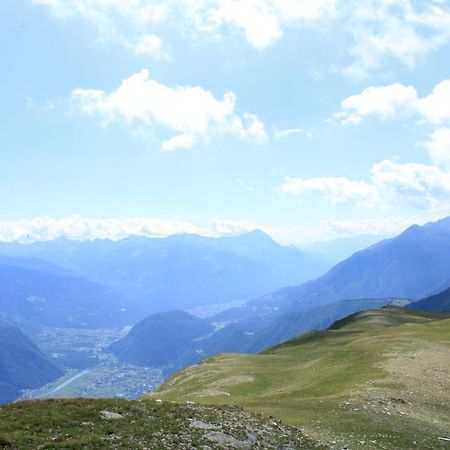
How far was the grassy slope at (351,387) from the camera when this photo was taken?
35188mm

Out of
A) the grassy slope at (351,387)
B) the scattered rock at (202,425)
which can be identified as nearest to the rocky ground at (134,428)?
the scattered rock at (202,425)

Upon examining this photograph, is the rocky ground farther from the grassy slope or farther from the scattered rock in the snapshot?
the grassy slope

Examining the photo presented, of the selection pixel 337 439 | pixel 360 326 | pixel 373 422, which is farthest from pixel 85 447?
pixel 360 326

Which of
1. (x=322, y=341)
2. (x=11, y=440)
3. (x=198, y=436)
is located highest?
(x=11, y=440)

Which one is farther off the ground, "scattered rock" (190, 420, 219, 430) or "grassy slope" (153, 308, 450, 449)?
"scattered rock" (190, 420, 219, 430)

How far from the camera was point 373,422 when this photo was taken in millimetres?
36469

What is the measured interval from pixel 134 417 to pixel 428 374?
1407 inches

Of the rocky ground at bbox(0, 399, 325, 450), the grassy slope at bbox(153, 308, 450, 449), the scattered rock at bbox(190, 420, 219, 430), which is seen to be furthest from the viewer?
the grassy slope at bbox(153, 308, 450, 449)

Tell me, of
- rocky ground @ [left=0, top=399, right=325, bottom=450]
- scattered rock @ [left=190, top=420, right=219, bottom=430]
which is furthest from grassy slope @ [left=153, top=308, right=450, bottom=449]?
scattered rock @ [left=190, top=420, right=219, bottom=430]

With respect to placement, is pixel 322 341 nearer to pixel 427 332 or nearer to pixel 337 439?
pixel 427 332

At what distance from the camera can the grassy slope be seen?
115 feet

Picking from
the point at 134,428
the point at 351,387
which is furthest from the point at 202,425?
the point at 351,387

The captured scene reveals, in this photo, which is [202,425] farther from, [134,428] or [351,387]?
[351,387]

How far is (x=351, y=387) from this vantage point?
157 feet
